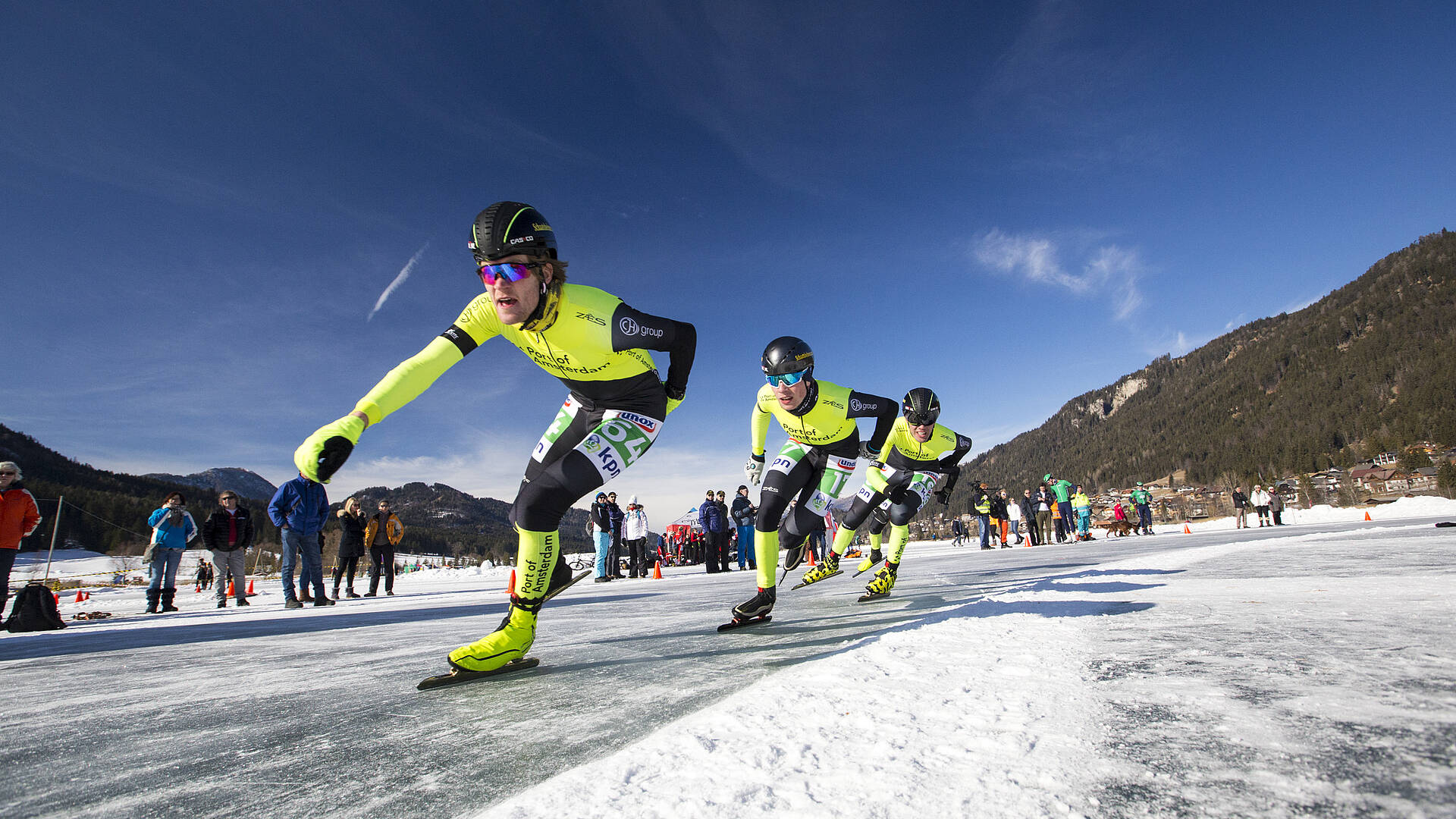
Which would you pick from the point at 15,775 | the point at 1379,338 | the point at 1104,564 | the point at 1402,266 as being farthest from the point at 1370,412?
the point at 15,775

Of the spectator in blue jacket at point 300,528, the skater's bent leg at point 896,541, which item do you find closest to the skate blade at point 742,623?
the skater's bent leg at point 896,541

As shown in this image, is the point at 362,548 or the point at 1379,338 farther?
the point at 1379,338

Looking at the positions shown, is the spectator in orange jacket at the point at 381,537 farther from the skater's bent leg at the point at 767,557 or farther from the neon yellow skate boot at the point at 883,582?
the neon yellow skate boot at the point at 883,582

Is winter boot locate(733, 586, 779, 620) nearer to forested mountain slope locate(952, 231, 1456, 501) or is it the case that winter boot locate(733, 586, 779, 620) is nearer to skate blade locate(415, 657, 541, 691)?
skate blade locate(415, 657, 541, 691)

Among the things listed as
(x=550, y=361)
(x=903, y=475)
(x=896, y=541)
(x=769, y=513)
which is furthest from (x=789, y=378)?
(x=903, y=475)

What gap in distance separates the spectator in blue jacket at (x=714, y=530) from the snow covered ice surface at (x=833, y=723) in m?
12.0

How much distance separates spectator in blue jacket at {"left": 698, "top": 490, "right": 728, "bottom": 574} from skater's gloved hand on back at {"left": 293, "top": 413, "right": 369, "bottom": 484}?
13353mm

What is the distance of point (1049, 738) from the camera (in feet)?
4.05

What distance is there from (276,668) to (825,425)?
3868mm

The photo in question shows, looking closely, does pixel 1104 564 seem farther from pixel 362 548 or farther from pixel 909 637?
pixel 362 548

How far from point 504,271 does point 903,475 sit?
16.8 feet

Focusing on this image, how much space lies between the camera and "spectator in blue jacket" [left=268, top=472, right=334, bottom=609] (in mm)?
8547

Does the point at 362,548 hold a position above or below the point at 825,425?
below

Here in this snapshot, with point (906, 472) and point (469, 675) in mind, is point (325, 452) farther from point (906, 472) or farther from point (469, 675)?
point (906, 472)
